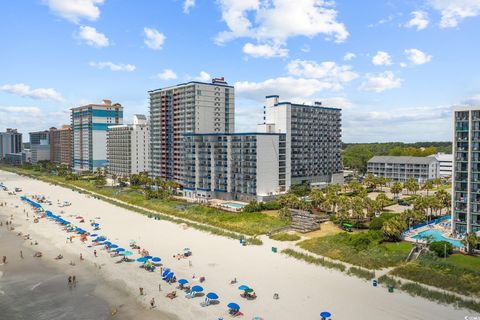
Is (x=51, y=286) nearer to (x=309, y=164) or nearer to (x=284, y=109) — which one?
(x=284, y=109)

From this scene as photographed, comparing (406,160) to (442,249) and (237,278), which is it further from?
(237,278)

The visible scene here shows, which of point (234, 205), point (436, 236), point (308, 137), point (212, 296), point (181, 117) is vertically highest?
point (181, 117)

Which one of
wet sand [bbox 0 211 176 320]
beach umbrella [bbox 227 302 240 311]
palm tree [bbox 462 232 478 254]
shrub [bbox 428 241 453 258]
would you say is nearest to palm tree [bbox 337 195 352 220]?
shrub [bbox 428 241 453 258]

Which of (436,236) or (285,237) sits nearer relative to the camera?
(436,236)

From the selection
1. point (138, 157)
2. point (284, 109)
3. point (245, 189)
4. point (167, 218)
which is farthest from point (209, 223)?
point (138, 157)

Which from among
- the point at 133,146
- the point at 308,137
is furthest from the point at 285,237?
the point at 133,146

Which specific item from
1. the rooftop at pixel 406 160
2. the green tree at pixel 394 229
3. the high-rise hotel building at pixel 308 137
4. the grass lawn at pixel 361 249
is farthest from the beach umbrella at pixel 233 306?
the rooftop at pixel 406 160
